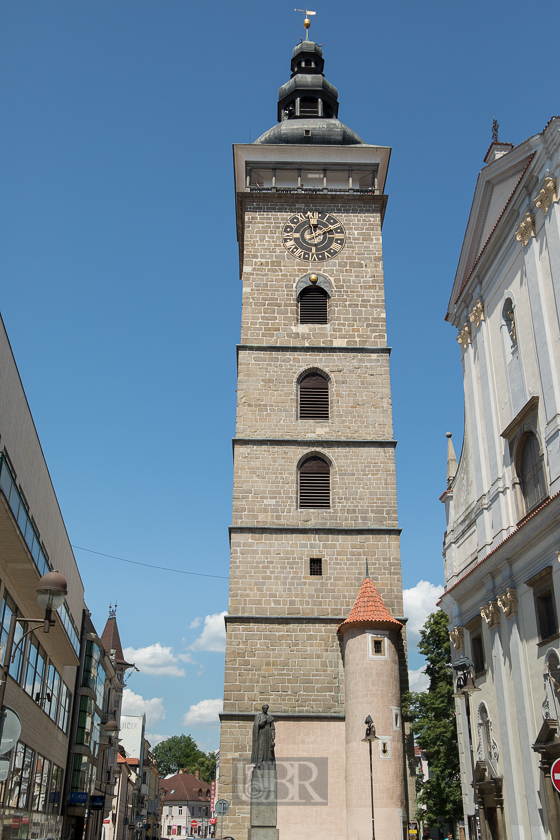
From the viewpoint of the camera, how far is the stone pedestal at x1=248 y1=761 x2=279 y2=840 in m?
17.4

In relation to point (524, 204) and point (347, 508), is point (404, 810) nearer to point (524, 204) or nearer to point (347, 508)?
point (347, 508)

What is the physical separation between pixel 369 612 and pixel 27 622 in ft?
46.0

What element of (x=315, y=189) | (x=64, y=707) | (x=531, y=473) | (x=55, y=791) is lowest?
(x=55, y=791)

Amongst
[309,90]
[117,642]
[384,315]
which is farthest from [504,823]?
[117,642]

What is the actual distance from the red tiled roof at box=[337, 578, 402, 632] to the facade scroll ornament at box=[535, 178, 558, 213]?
536 inches

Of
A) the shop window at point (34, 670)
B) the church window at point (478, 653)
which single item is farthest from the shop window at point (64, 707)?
the church window at point (478, 653)

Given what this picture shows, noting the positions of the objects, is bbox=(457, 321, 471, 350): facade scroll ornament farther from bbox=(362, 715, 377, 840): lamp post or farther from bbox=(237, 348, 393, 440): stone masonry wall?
bbox=(362, 715, 377, 840): lamp post

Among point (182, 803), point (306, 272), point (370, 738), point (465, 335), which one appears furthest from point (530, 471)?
point (182, 803)

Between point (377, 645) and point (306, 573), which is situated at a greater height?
point (306, 573)

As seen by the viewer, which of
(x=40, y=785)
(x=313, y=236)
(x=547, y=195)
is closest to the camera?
(x=547, y=195)

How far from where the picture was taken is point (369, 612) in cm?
2480

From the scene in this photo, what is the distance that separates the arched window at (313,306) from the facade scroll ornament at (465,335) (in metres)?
10.5

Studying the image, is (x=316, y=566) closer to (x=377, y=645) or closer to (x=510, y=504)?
(x=377, y=645)

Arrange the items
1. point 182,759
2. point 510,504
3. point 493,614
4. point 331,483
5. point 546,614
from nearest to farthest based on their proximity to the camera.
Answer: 1. point 546,614
2. point 493,614
3. point 510,504
4. point 331,483
5. point 182,759
